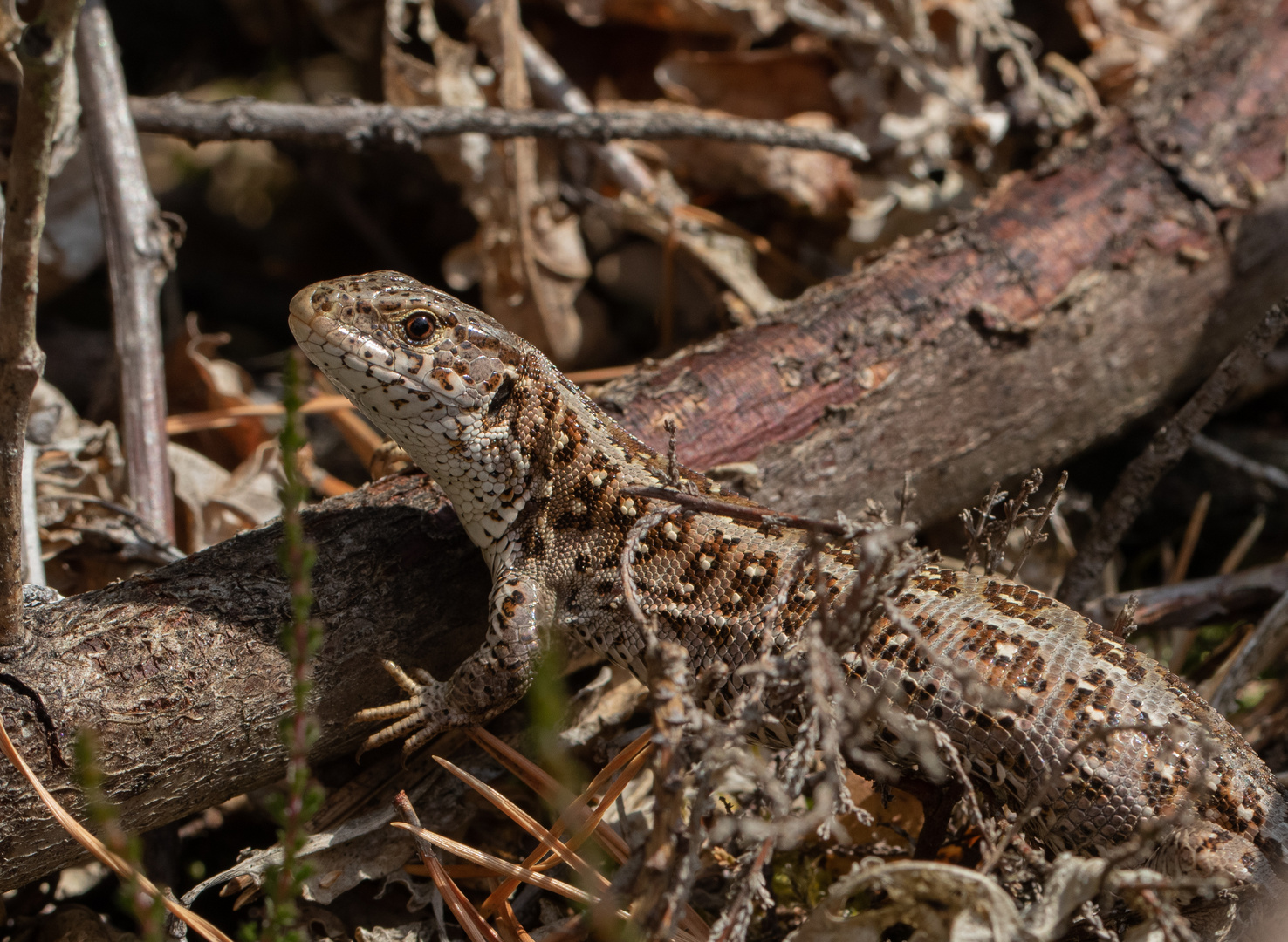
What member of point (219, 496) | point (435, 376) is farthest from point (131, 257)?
point (435, 376)

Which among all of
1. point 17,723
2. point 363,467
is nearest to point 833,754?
point 17,723

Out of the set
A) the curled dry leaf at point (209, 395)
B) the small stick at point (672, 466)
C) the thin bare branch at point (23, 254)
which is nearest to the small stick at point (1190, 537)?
the small stick at point (672, 466)

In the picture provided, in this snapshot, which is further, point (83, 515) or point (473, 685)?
point (83, 515)

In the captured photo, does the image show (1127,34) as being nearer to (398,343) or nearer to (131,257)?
(398,343)

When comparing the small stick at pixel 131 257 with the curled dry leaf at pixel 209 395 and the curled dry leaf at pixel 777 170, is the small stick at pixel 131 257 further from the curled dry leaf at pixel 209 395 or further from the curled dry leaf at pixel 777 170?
the curled dry leaf at pixel 777 170

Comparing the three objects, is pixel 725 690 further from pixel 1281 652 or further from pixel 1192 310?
pixel 1192 310

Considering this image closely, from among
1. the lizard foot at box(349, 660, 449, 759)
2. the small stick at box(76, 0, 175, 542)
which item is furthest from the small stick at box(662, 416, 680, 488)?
the small stick at box(76, 0, 175, 542)

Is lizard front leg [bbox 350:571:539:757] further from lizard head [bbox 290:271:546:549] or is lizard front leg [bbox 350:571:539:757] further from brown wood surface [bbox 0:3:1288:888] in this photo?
lizard head [bbox 290:271:546:549]

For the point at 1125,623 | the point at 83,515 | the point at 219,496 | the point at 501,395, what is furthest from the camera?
the point at 219,496
